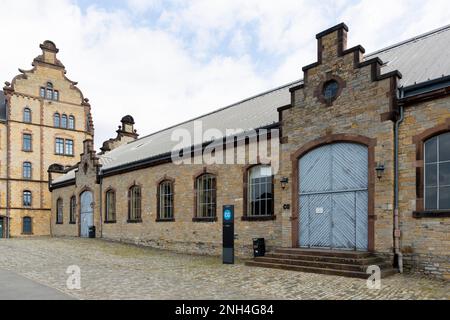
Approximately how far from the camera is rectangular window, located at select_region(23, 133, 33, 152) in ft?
125

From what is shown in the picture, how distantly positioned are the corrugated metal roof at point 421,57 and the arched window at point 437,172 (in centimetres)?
189

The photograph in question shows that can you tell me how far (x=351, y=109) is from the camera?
12445mm

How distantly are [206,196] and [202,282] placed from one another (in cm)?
794

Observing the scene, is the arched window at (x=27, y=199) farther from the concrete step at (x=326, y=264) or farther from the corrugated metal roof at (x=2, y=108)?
the concrete step at (x=326, y=264)

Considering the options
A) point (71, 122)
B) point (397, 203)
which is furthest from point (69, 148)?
point (397, 203)

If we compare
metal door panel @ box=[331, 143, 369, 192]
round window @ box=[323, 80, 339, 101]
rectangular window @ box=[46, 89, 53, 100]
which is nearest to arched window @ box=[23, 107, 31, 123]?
rectangular window @ box=[46, 89, 53, 100]

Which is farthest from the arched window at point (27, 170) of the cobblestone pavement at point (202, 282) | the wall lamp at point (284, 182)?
the wall lamp at point (284, 182)

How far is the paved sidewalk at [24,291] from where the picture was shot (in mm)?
8273

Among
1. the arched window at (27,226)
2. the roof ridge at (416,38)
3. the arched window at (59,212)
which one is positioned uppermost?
the roof ridge at (416,38)

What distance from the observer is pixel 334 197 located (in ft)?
42.5

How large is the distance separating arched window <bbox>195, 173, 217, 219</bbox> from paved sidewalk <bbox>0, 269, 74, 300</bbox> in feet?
28.2

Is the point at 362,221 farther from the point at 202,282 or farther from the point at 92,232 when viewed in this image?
the point at 92,232

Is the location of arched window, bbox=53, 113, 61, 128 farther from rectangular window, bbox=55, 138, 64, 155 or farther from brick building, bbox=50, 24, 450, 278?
brick building, bbox=50, 24, 450, 278
